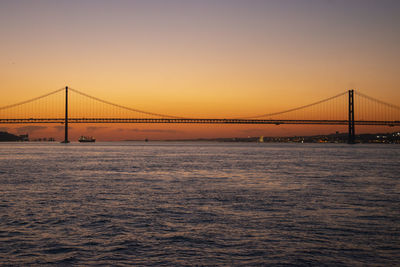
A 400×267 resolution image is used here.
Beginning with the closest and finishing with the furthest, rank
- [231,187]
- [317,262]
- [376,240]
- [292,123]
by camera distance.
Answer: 1. [317,262]
2. [376,240]
3. [231,187]
4. [292,123]

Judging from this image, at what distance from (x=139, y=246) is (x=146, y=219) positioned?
232cm

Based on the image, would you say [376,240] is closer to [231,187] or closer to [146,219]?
[146,219]

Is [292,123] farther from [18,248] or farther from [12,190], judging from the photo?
[18,248]

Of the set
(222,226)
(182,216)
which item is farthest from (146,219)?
(222,226)

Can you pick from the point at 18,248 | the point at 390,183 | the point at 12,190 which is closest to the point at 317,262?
the point at 18,248

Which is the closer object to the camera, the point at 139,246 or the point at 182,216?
the point at 139,246

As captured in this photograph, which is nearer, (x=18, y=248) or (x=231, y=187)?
(x=18, y=248)

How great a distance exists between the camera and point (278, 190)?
49.6ft

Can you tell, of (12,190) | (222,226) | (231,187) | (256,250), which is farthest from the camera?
(231,187)

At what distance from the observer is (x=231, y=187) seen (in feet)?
53.2

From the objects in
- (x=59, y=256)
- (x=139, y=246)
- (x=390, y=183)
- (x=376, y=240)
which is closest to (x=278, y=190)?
(x=390, y=183)

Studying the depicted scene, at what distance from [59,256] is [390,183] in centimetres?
1536

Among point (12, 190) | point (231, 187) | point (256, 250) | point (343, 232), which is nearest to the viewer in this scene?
point (256, 250)

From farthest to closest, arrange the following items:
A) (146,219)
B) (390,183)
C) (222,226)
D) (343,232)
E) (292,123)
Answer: (292,123), (390,183), (146,219), (222,226), (343,232)
